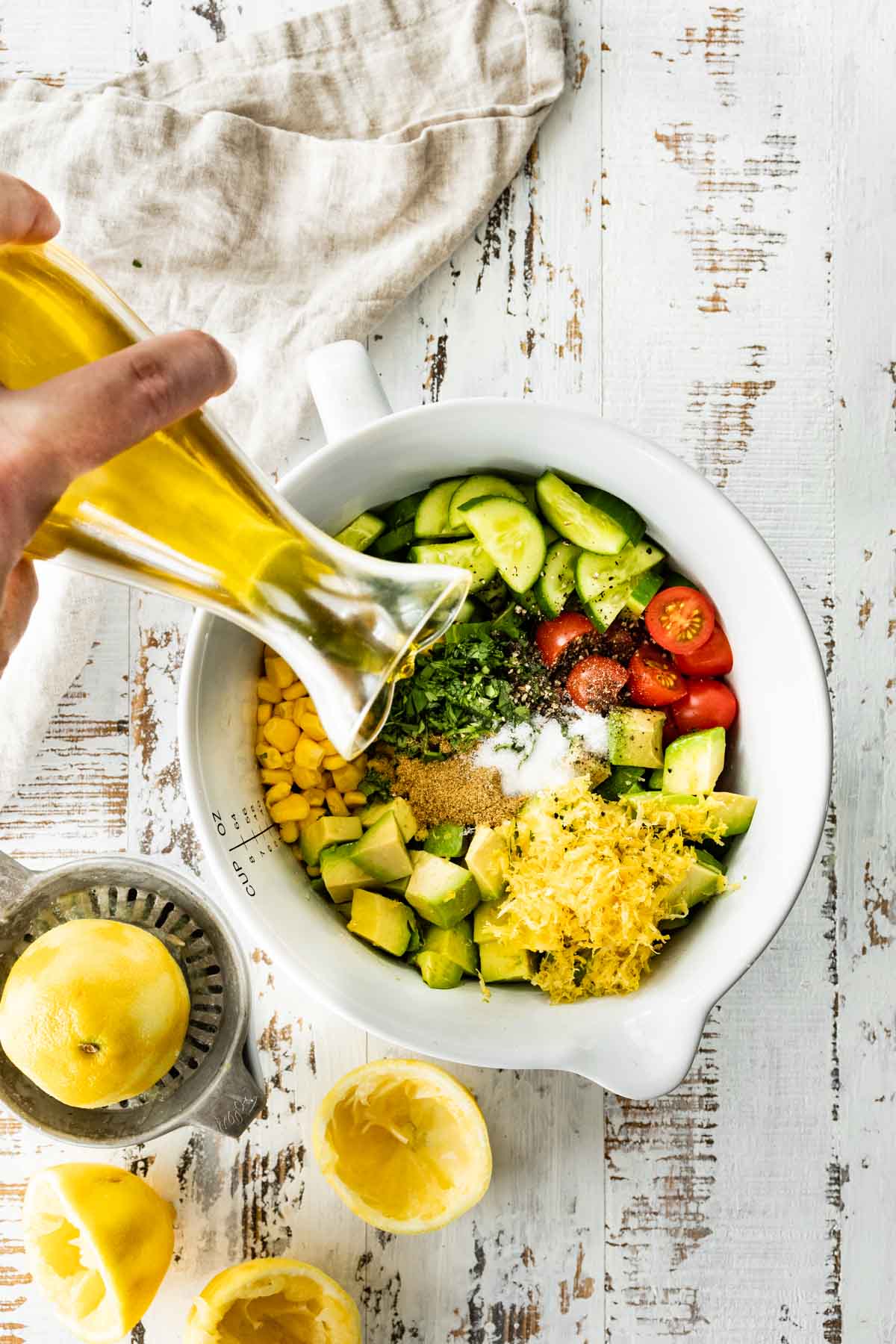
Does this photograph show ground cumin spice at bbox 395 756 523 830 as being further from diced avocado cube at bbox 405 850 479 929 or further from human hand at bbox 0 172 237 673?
human hand at bbox 0 172 237 673

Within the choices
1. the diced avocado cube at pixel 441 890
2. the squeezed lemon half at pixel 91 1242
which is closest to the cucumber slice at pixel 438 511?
the diced avocado cube at pixel 441 890

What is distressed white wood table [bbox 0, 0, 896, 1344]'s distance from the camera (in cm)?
130

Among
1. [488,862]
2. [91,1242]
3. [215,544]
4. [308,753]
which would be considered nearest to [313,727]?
[308,753]

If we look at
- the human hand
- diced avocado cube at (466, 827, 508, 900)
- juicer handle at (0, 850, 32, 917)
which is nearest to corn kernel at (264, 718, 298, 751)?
diced avocado cube at (466, 827, 508, 900)

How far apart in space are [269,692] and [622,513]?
415 millimetres

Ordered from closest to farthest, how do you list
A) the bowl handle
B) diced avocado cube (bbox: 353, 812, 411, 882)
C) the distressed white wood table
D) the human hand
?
1. the human hand
2. the bowl handle
3. diced avocado cube (bbox: 353, 812, 411, 882)
4. the distressed white wood table

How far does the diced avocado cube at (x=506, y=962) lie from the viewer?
3.75ft

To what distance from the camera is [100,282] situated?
755 mm

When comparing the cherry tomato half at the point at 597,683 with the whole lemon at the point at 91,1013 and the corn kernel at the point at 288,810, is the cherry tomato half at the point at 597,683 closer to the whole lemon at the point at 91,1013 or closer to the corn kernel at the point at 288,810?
the corn kernel at the point at 288,810

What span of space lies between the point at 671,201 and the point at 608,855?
0.80 metres

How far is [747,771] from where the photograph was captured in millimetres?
1171

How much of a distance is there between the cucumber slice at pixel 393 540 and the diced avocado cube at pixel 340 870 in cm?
32

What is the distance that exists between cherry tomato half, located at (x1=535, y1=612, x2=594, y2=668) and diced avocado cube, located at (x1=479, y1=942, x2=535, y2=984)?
0.30 metres

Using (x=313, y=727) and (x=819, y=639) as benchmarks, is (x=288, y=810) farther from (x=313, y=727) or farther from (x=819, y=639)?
(x=819, y=639)
